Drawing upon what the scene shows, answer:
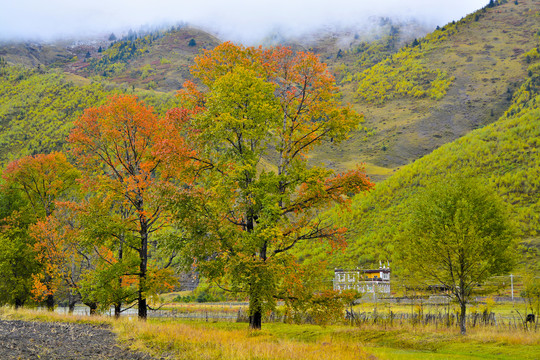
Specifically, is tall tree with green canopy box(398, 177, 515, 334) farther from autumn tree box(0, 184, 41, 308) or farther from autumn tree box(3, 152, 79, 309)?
autumn tree box(0, 184, 41, 308)

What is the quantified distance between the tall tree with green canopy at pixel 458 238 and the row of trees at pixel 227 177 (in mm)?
6106

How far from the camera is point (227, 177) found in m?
19.0

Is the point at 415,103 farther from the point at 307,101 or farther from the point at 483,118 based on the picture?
the point at 307,101

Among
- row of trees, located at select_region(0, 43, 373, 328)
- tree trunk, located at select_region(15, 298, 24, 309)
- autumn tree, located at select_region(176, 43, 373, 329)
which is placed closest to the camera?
autumn tree, located at select_region(176, 43, 373, 329)

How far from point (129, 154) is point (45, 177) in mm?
13410

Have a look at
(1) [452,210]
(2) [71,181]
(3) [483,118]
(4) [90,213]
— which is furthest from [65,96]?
(3) [483,118]

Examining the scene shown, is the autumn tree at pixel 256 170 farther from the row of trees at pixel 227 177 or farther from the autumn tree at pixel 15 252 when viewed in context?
the autumn tree at pixel 15 252

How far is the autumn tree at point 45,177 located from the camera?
36000 mm

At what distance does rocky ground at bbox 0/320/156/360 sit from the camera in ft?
43.3

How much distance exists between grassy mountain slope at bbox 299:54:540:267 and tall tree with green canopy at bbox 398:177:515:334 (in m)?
21.4

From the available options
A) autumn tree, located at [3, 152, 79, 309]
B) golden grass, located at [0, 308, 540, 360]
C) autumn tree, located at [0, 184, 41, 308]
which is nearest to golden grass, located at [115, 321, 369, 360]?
golden grass, located at [0, 308, 540, 360]

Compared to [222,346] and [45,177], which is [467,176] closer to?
[222,346]

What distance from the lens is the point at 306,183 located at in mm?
19844

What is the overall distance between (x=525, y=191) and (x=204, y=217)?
51855 mm
